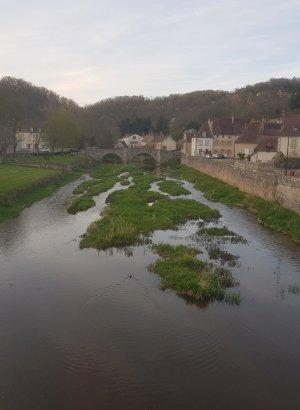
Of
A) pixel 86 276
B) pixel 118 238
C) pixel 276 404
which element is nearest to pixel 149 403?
pixel 276 404

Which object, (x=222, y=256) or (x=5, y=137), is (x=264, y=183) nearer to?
(x=222, y=256)

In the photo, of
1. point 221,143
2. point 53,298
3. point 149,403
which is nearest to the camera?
point 149,403

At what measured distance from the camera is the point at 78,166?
72.0 meters

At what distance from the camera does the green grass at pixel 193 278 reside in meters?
15.7

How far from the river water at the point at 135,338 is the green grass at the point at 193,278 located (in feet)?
1.37

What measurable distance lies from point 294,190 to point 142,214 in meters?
9.76

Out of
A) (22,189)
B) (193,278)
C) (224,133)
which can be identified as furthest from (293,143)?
(193,278)

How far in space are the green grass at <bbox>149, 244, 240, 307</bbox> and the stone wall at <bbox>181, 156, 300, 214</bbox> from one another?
11332 millimetres

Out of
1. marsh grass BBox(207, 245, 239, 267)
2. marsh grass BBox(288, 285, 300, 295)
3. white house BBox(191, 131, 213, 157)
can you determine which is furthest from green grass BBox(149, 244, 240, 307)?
white house BBox(191, 131, 213, 157)

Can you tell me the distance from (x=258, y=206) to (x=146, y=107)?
15488cm

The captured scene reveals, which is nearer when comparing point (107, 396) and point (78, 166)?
point (107, 396)

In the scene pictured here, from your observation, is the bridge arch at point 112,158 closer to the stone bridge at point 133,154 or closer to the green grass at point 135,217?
the stone bridge at point 133,154

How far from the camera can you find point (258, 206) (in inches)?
1303

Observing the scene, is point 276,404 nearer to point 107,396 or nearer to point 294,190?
point 107,396
